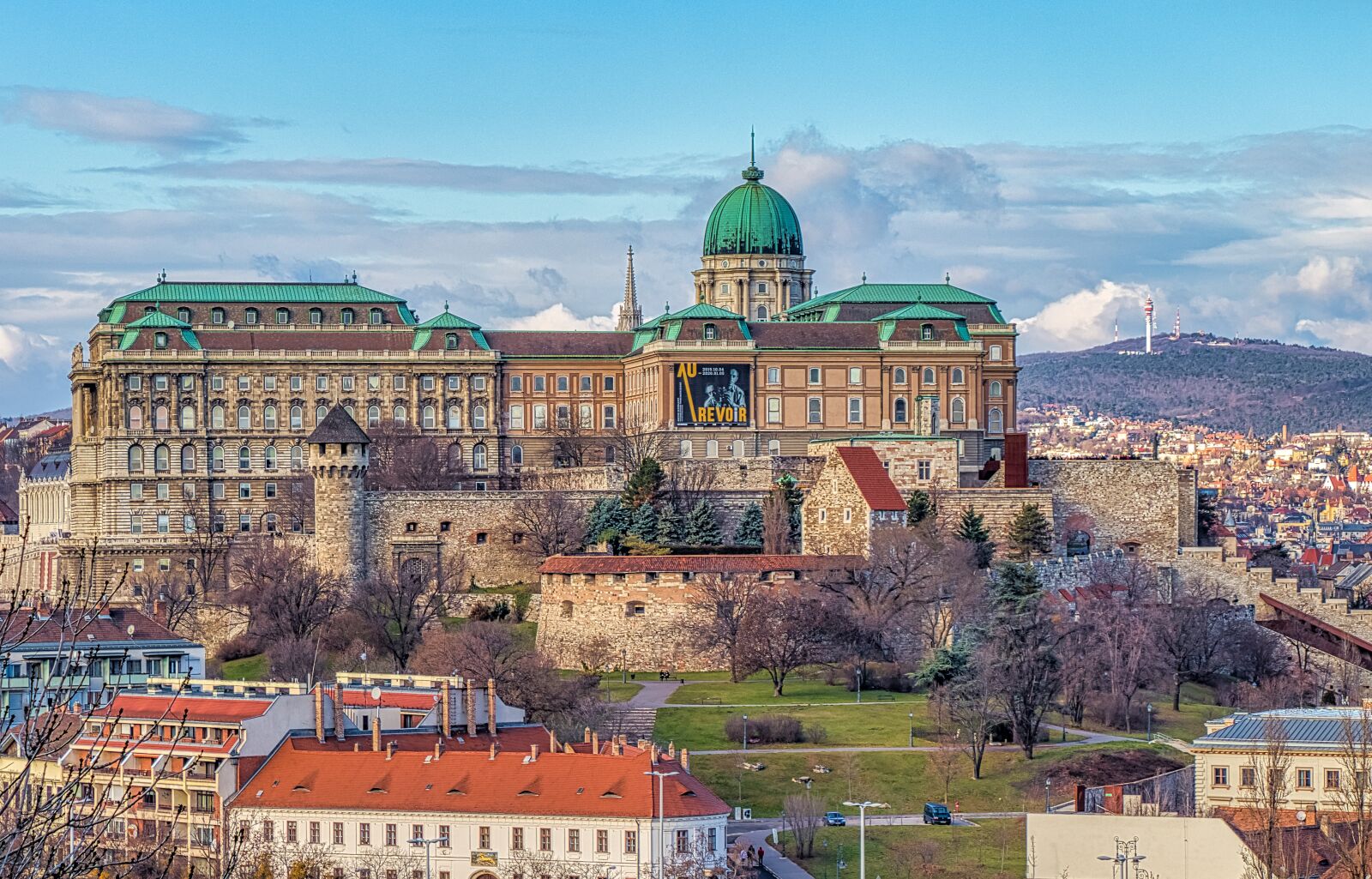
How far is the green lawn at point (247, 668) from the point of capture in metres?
95.3

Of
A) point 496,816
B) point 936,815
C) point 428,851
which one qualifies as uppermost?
point 496,816

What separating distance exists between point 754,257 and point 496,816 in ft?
279

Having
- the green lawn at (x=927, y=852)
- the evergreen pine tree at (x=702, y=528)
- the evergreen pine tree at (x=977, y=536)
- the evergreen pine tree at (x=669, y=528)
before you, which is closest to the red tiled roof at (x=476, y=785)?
the green lawn at (x=927, y=852)

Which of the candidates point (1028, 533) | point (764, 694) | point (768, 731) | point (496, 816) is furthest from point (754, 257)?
point (496, 816)

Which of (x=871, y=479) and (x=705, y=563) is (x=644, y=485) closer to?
(x=871, y=479)

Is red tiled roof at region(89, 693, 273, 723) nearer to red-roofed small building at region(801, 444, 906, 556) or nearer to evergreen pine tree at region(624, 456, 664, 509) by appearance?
red-roofed small building at region(801, 444, 906, 556)

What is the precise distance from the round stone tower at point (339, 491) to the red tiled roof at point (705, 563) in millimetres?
14311

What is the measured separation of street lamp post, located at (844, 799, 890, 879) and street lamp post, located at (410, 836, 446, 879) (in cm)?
1082

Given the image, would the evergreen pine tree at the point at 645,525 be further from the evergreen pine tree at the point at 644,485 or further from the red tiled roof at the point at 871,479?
the red tiled roof at the point at 871,479

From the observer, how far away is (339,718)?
7394 centimetres

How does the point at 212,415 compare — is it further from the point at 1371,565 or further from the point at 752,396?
the point at 1371,565

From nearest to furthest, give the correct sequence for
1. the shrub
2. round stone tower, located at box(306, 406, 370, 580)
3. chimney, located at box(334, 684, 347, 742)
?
chimney, located at box(334, 684, 347, 742) < the shrub < round stone tower, located at box(306, 406, 370, 580)

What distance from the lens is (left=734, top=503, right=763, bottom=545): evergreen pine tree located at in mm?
104750

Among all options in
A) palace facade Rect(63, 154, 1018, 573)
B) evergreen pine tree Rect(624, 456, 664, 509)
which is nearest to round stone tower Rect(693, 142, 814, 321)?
palace facade Rect(63, 154, 1018, 573)
